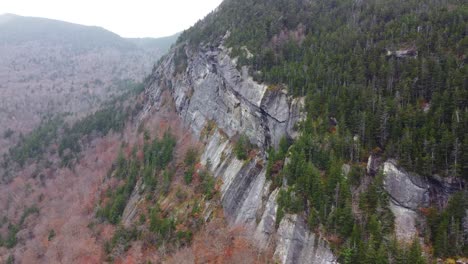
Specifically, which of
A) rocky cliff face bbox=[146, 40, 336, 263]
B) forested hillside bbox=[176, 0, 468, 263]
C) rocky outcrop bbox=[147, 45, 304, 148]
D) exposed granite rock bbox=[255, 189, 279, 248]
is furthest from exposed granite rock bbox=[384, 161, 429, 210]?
rocky outcrop bbox=[147, 45, 304, 148]

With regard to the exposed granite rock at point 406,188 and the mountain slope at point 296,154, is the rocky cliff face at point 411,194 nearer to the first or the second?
the exposed granite rock at point 406,188

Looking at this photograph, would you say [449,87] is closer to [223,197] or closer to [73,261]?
[223,197]

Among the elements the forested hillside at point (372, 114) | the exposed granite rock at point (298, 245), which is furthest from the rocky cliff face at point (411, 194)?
the exposed granite rock at point (298, 245)

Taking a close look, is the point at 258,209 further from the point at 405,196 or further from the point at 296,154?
the point at 405,196

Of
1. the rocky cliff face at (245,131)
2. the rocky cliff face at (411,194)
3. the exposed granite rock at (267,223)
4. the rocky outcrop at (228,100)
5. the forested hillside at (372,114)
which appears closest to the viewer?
the forested hillside at (372,114)

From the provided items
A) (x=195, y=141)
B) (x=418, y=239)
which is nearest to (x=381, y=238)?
(x=418, y=239)

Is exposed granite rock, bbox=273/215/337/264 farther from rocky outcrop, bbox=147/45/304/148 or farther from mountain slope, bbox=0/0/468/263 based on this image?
rocky outcrop, bbox=147/45/304/148
